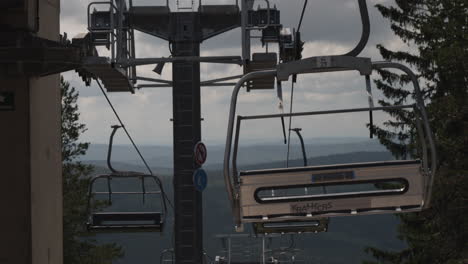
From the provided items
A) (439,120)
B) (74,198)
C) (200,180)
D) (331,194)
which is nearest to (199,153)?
(200,180)

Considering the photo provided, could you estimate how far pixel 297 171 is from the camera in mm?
9203

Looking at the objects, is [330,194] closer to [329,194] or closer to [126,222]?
[329,194]

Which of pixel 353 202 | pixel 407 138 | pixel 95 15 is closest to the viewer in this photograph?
pixel 353 202

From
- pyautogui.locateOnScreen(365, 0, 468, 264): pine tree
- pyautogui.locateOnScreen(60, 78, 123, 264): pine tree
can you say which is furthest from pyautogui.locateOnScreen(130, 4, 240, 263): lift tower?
pyautogui.locateOnScreen(60, 78, 123, 264): pine tree

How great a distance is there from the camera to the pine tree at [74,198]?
170ft

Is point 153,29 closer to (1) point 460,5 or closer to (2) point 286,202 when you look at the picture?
(2) point 286,202

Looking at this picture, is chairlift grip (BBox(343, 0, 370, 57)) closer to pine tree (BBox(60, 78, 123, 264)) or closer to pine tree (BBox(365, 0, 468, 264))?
pine tree (BBox(365, 0, 468, 264))

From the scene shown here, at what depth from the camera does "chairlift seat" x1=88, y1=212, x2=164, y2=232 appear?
15922 mm

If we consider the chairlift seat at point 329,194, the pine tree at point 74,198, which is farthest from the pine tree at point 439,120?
the chairlift seat at point 329,194

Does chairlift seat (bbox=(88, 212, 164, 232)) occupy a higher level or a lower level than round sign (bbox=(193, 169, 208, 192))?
lower

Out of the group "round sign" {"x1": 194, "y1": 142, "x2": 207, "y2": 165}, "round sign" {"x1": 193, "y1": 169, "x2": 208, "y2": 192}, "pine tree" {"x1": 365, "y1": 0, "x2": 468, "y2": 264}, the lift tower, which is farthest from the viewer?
"pine tree" {"x1": 365, "y1": 0, "x2": 468, "y2": 264}

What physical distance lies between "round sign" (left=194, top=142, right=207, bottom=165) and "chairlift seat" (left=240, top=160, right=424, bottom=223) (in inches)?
299

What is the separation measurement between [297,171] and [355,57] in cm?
115

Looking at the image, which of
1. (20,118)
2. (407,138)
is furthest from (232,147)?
(407,138)
